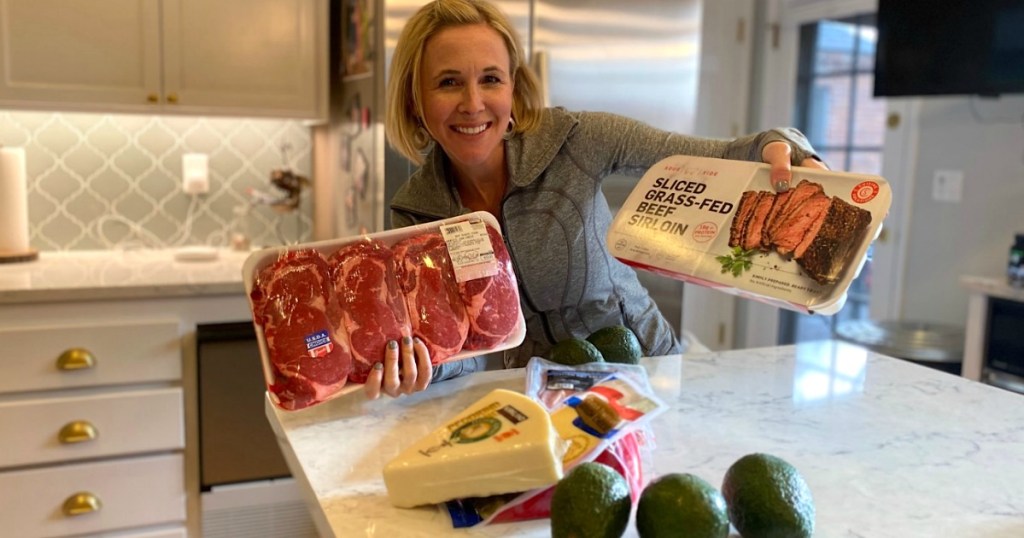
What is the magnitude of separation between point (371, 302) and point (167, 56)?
5.91ft

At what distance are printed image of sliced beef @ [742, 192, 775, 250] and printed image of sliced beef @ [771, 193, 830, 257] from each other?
2cm

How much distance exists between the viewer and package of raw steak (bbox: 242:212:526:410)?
3.18ft

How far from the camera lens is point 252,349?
2.28 m

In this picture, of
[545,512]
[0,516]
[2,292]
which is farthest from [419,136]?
[0,516]

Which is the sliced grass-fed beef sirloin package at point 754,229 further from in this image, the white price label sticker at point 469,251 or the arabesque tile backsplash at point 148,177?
the arabesque tile backsplash at point 148,177

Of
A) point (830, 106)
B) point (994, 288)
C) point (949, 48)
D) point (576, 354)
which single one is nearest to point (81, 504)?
point (576, 354)

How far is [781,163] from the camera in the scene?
1048 millimetres

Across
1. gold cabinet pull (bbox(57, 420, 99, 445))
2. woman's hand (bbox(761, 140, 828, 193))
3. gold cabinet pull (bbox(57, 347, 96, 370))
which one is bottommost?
gold cabinet pull (bbox(57, 420, 99, 445))

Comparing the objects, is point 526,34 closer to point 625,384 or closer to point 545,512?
point 625,384

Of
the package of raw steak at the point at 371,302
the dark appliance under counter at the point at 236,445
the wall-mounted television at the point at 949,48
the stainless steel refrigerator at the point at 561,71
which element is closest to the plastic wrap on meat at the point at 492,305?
the package of raw steak at the point at 371,302

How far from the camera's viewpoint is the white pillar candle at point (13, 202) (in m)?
2.36

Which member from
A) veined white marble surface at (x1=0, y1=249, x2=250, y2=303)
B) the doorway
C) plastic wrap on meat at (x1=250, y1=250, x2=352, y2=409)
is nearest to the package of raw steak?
plastic wrap on meat at (x1=250, y1=250, x2=352, y2=409)

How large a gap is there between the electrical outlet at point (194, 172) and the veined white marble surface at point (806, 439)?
183 cm

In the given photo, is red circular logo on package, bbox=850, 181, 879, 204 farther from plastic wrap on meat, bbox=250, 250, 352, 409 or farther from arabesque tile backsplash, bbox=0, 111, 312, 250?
arabesque tile backsplash, bbox=0, 111, 312, 250
